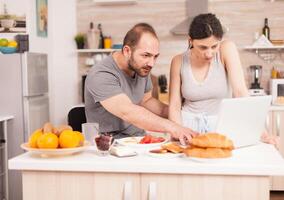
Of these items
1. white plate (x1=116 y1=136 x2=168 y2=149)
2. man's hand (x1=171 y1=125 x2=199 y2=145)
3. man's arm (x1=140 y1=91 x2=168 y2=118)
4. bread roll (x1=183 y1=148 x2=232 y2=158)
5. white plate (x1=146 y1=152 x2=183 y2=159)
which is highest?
man's arm (x1=140 y1=91 x2=168 y2=118)

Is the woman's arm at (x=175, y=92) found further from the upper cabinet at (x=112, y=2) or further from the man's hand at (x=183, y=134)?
the upper cabinet at (x=112, y=2)

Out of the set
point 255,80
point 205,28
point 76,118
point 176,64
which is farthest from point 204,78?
point 255,80

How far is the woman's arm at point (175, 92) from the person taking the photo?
2.50 meters

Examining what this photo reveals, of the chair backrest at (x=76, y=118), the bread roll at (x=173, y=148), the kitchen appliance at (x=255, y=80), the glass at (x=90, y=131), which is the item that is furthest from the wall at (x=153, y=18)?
the bread roll at (x=173, y=148)

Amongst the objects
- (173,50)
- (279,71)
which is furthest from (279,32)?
(173,50)

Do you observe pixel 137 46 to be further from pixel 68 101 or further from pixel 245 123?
pixel 68 101

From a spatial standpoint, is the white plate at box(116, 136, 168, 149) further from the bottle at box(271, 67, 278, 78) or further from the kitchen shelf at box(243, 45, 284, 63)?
the kitchen shelf at box(243, 45, 284, 63)

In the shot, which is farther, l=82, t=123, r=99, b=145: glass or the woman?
the woman

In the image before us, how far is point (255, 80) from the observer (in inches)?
189

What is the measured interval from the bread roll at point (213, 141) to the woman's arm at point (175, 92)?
2.45 feet

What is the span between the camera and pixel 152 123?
6.81ft

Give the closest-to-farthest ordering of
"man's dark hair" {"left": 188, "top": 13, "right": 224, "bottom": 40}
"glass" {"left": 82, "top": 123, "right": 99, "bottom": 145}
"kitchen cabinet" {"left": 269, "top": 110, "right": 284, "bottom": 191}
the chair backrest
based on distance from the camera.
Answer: "glass" {"left": 82, "top": 123, "right": 99, "bottom": 145}, "man's dark hair" {"left": 188, "top": 13, "right": 224, "bottom": 40}, the chair backrest, "kitchen cabinet" {"left": 269, "top": 110, "right": 284, "bottom": 191}

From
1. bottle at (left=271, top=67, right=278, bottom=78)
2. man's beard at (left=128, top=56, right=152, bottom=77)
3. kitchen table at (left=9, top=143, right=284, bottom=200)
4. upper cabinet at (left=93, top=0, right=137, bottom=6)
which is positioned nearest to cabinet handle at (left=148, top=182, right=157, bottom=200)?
kitchen table at (left=9, top=143, right=284, bottom=200)

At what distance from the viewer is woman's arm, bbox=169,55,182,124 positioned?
8.21ft
